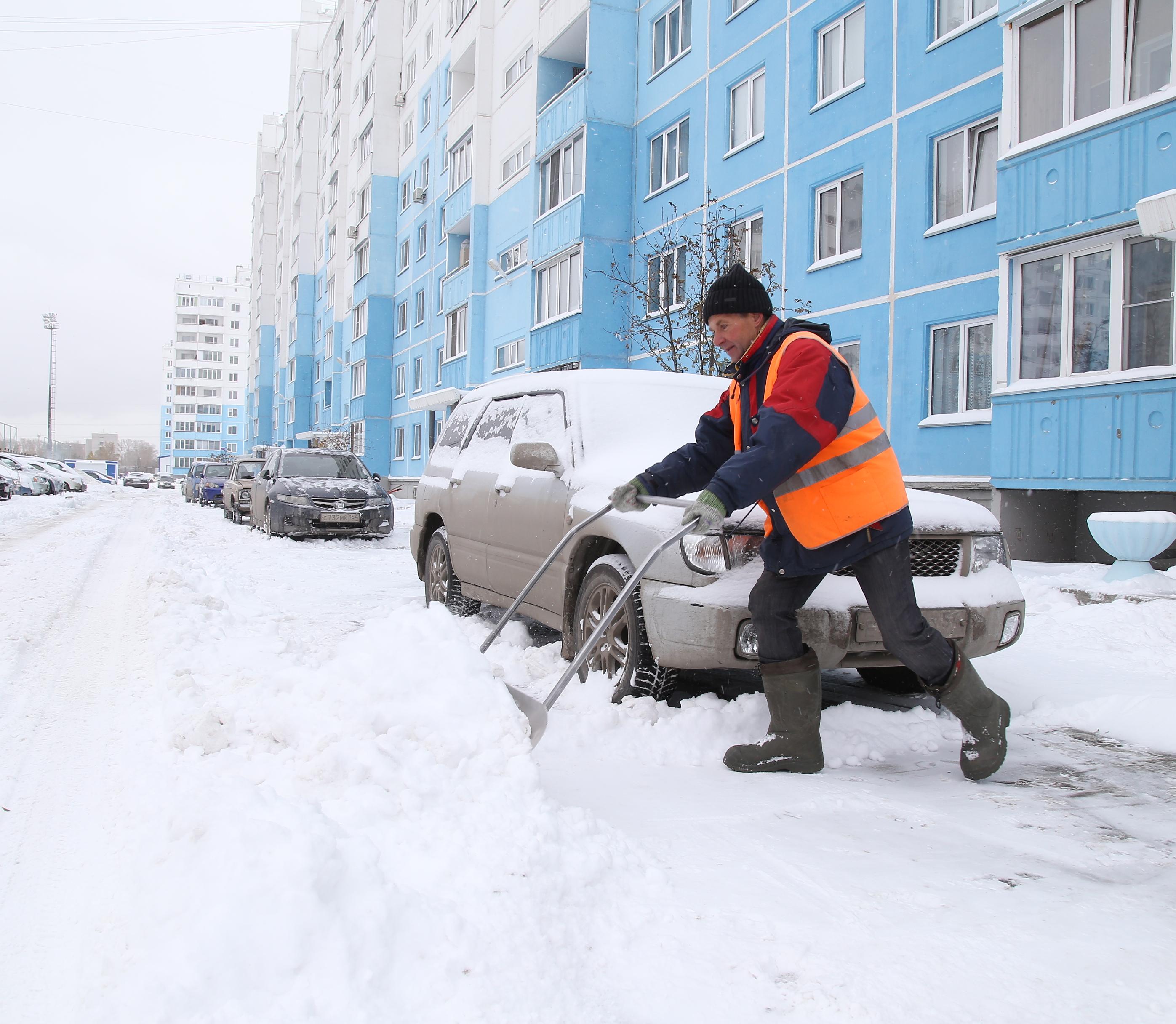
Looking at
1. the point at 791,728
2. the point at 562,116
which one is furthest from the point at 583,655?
the point at 562,116

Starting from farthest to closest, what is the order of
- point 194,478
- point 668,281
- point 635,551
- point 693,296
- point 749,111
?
point 194,478 → point 749,111 → point 693,296 → point 668,281 → point 635,551

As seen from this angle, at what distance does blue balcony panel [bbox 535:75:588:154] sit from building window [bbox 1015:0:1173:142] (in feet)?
38.3

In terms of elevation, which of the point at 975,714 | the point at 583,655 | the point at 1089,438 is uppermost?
the point at 1089,438

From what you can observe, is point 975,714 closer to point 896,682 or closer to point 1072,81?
point 896,682

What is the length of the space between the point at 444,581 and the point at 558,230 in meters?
16.9

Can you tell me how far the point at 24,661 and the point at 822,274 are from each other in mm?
13411

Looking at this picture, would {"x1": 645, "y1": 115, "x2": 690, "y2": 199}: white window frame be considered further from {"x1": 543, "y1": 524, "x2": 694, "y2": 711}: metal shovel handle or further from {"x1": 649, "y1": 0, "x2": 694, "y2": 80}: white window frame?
{"x1": 543, "y1": 524, "x2": 694, "y2": 711}: metal shovel handle

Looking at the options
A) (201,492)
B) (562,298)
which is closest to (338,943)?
(562,298)

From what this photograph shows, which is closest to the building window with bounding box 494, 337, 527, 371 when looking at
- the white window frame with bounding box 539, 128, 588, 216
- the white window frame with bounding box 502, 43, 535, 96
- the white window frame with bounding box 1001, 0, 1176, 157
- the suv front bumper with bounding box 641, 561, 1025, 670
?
the white window frame with bounding box 539, 128, 588, 216

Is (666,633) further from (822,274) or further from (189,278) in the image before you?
(189,278)

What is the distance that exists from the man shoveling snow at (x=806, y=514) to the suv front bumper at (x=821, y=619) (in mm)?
173

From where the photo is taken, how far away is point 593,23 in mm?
21000

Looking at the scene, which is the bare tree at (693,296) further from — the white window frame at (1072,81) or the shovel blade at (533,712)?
the shovel blade at (533,712)

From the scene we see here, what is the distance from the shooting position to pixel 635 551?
4285 millimetres
